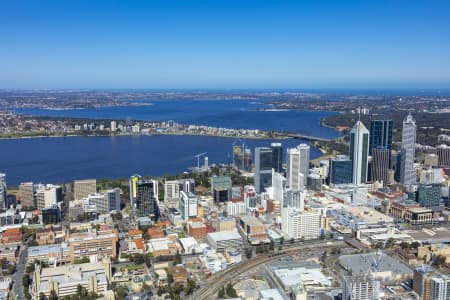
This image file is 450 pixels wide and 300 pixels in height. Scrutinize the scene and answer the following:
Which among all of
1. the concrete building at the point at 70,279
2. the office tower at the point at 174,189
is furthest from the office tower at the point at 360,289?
the office tower at the point at 174,189

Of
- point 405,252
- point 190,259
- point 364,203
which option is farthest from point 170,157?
point 405,252

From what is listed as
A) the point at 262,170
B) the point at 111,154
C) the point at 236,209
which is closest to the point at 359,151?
the point at 262,170

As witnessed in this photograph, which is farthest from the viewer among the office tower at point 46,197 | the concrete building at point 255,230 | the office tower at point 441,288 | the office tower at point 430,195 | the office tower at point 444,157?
the office tower at point 444,157

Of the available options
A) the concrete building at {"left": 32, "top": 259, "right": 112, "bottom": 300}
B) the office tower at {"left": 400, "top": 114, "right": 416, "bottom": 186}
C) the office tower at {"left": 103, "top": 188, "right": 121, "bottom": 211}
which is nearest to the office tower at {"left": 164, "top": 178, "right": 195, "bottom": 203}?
the office tower at {"left": 103, "top": 188, "right": 121, "bottom": 211}

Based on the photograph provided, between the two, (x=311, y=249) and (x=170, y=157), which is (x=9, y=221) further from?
(x=170, y=157)

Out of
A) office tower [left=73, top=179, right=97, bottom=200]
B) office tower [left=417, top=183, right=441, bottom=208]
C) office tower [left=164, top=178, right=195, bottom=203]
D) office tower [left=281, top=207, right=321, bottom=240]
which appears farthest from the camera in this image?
office tower [left=164, top=178, right=195, bottom=203]

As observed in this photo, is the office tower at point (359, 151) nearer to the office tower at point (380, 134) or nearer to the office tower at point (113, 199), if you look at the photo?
the office tower at point (380, 134)

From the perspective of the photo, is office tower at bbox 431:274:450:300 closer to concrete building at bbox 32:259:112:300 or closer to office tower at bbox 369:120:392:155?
concrete building at bbox 32:259:112:300
